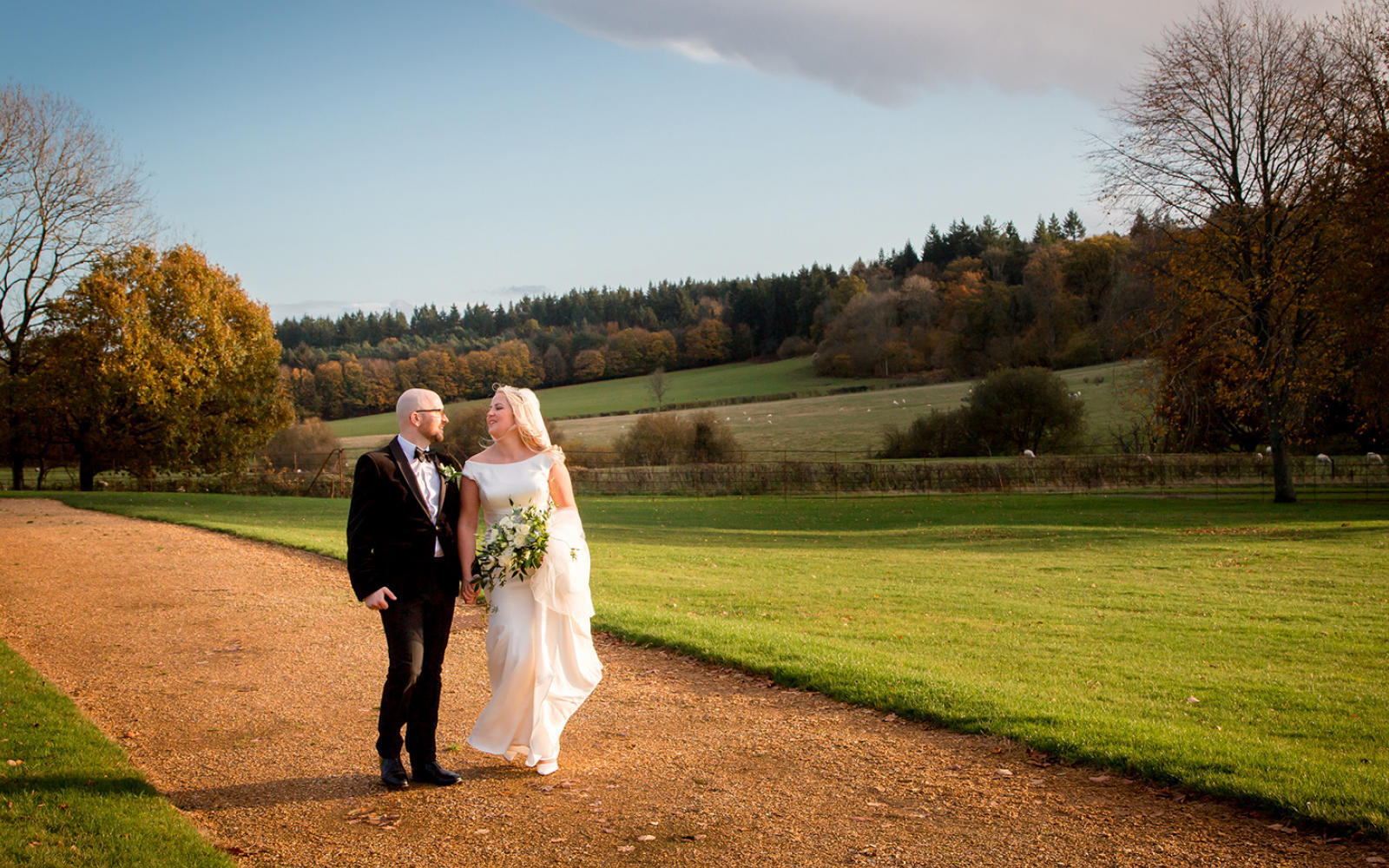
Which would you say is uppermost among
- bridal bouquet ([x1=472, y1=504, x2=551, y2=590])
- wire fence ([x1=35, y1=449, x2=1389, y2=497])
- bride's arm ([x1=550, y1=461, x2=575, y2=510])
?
bride's arm ([x1=550, y1=461, x2=575, y2=510])

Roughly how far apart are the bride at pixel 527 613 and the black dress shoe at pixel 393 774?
0.44m

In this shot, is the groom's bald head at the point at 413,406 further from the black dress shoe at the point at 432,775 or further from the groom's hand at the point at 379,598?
the black dress shoe at the point at 432,775

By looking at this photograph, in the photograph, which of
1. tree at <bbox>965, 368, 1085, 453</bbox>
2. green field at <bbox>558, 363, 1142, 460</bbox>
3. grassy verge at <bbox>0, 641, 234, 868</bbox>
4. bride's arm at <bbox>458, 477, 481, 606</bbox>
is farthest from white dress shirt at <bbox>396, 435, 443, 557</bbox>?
tree at <bbox>965, 368, 1085, 453</bbox>

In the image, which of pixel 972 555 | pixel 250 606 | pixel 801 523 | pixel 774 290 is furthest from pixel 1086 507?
pixel 774 290

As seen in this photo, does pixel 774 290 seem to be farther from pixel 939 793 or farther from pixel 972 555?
pixel 939 793

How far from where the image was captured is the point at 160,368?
33.5 meters

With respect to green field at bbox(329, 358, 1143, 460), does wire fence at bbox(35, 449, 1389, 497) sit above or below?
below

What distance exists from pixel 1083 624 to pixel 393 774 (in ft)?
30.2

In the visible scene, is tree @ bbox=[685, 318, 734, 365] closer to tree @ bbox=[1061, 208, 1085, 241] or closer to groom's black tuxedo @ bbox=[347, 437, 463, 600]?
tree @ bbox=[1061, 208, 1085, 241]

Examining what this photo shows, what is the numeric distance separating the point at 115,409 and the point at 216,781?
3355 cm

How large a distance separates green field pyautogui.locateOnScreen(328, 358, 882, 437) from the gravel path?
7537cm

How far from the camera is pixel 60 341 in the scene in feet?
112

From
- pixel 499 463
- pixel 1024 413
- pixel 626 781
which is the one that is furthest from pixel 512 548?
pixel 1024 413

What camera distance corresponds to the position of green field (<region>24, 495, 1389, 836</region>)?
6457 millimetres
